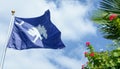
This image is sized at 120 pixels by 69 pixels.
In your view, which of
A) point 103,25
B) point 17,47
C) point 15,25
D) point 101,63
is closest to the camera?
point 101,63

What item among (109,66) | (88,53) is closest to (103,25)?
(88,53)

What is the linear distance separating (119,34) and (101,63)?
0.69 metres

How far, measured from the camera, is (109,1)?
9258mm

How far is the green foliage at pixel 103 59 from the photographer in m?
6.68

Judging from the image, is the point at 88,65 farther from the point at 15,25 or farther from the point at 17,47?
the point at 15,25

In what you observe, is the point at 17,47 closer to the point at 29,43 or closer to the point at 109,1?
the point at 29,43

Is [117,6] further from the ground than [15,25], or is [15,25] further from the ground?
[117,6]

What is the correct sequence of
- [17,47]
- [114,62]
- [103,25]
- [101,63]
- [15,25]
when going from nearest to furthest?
[114,62] → [101,63] → [103,25] → [17,47] → [15,25]

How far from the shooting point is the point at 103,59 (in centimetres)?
730

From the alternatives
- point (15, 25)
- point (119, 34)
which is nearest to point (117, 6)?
point (119, 34)

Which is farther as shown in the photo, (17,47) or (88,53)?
(17,47)

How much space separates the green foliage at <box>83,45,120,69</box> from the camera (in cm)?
668

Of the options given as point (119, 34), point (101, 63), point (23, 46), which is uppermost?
point (119, 34)

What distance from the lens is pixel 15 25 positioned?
35.4ft
